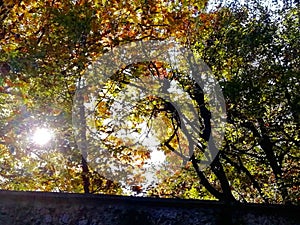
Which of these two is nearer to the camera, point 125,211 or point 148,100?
point 125,211

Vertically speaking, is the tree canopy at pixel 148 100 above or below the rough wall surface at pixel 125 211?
above

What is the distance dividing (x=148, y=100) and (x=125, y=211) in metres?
7.25

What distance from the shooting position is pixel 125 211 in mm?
5418

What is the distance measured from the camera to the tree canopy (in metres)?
9.55

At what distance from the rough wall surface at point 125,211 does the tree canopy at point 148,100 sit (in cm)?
334

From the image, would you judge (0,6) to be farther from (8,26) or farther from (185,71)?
(185,71)

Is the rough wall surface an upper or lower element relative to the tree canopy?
lower

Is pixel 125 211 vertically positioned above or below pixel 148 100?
below

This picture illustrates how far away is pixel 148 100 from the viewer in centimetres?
1241

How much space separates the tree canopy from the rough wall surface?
11.0 ft

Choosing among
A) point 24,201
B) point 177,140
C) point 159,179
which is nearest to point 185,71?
point 177,140

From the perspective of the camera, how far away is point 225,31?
33.0 feet

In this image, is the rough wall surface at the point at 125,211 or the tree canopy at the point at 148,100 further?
the tree canopy at the point at 148,100

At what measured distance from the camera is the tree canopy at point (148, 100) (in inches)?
376
